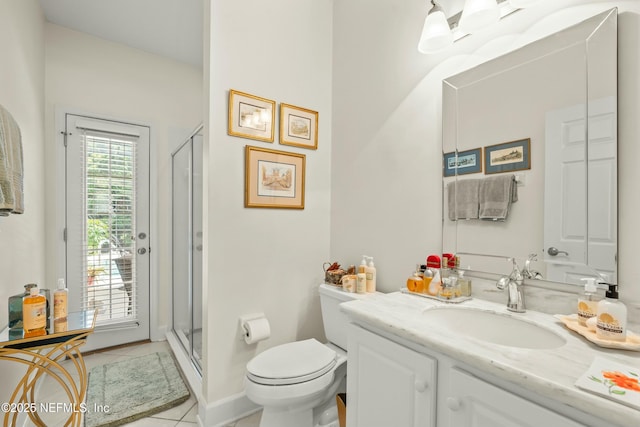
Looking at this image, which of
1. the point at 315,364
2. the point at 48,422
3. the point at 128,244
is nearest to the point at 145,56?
the point at 128,244

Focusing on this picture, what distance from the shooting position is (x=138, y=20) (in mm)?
2516

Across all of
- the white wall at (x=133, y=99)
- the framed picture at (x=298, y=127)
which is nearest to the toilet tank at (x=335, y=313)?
the framed picture at (x=298, y=127)

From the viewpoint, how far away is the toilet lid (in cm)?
139

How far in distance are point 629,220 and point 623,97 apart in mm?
397

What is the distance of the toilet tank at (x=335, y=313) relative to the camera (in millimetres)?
1726

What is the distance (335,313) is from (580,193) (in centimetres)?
130

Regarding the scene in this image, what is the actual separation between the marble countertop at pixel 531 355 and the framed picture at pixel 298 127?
4.16 feet

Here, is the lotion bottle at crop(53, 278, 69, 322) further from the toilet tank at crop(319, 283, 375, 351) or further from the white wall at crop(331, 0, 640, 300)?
the white wall at crop(331, 0, 640, 300)

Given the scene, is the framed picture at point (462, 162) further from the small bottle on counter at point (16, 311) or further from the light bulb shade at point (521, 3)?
the small bottle on counter at point (16, 311)

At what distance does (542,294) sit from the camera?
1.13 m

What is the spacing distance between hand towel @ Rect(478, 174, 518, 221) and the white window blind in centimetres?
296

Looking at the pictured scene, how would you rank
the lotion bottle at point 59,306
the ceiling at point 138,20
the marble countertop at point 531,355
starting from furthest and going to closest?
the ceiling at point 138,20 → the lotion bottle at point 59,306 → the marble countertop at point 531,355

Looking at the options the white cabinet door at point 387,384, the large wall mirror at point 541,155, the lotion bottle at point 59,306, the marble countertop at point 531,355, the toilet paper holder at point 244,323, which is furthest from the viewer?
the toilet paper holder at point 244,323

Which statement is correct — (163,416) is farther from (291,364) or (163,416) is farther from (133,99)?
(133,99)
